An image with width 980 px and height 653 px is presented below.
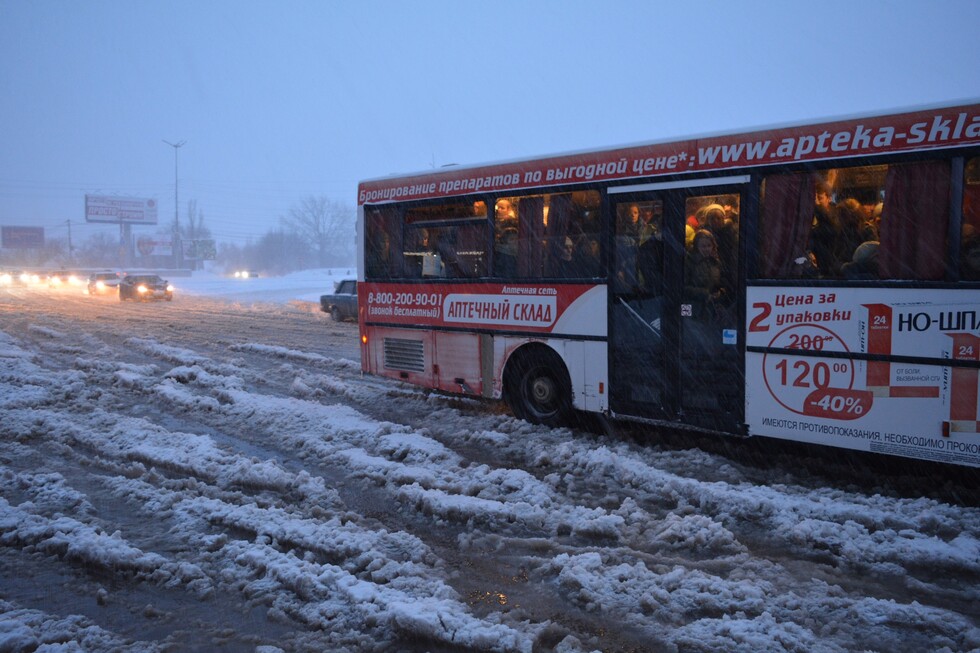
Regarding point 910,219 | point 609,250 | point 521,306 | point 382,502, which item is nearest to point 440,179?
point 521,306

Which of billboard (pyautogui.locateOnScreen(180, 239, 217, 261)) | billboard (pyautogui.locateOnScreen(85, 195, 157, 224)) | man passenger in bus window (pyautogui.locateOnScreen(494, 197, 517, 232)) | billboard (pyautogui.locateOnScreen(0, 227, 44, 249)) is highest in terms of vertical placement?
billboard (pyautogui.locateOnScreen(85, 195, 157, 224))

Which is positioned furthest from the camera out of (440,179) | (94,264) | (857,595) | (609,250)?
(94,264)

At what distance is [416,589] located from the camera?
4.49 meters

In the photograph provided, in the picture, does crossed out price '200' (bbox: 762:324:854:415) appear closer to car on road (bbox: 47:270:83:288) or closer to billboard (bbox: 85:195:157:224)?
car on road (bbox: 47:270:83:288)

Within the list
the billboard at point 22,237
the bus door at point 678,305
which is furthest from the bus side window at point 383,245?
the billboard at point 22,237

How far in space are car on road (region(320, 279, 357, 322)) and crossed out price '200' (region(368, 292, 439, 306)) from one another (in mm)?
15854

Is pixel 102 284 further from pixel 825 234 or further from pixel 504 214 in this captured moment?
pixel 825 234

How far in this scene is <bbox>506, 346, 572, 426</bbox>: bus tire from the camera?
29.1ft

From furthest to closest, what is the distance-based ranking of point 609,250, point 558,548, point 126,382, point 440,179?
point 126,382, point 440,179, point 609,250, point 558,548

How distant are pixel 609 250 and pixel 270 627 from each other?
5.60m

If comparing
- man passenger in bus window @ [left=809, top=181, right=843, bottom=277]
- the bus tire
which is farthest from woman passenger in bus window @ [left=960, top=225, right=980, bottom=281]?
the bus tire

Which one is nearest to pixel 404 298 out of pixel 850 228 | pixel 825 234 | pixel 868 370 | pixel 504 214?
pixel 504 214

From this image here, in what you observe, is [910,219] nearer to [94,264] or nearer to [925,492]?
[925,492]

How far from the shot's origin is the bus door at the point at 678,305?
24.0 feet
